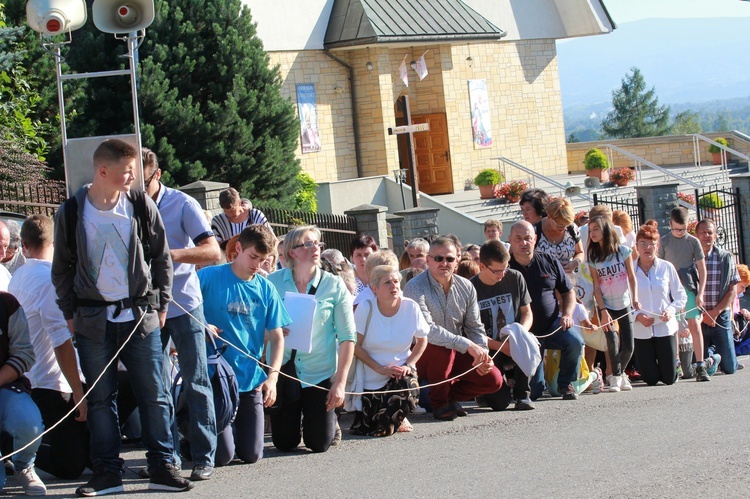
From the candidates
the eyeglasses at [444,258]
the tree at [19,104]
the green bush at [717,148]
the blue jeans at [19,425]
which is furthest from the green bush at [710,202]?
the blue jeans at [19,425]

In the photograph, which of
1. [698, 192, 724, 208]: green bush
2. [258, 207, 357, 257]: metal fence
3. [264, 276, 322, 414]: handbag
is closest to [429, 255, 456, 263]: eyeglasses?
[264, 276, 322, 414]: handbag

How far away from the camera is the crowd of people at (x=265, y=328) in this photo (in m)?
6.33

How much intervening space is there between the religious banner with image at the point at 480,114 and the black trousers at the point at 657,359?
20.9m

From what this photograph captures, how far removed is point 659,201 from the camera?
2225cm

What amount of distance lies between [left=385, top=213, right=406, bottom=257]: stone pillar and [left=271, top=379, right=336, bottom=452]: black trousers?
33.0 ft

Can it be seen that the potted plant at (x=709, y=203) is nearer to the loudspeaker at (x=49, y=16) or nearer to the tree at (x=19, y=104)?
the tree at (x=19, y=104)

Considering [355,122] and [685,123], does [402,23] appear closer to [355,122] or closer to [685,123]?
[355,122]

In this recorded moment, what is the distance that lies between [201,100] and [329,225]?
618cm

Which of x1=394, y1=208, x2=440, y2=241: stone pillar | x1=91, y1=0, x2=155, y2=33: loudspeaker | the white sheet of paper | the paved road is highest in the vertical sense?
x1=91, y1=0, x2=155, y2=33: loudspeaker

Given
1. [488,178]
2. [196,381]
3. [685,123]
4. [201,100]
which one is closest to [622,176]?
[488,178]

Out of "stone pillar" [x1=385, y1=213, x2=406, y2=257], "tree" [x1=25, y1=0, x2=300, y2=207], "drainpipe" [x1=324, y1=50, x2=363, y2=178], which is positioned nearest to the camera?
"stone pillar" [x1=385, y1=213, x2=406, y2=257]

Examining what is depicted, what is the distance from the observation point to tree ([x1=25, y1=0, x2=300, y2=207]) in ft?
68.9

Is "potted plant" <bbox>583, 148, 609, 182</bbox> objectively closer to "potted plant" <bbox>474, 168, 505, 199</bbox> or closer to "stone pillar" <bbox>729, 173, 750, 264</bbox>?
"potted plant" <bbox>474, 168, 505, 199</bbox>

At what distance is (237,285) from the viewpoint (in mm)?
7441
